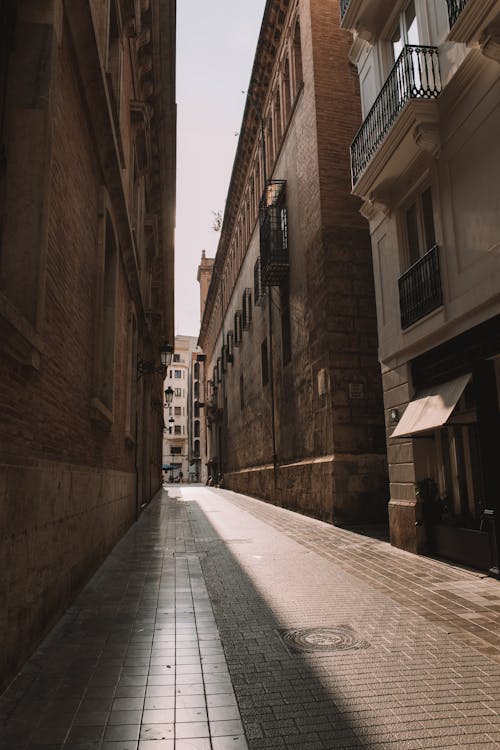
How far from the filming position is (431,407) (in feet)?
27.5

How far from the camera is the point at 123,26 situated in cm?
1048

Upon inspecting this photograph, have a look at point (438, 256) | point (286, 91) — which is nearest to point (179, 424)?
point (286, 91)

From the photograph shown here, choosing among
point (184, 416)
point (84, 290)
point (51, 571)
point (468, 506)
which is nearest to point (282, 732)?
point (51, 571)

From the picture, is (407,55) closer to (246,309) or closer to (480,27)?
(480,27)

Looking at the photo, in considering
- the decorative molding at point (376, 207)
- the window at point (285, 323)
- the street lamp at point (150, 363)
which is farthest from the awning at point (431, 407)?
the window at point (285, 323)

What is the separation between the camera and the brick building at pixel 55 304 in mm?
4074

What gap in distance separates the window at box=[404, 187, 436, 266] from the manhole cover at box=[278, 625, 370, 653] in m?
6.21

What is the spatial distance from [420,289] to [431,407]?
1923mm

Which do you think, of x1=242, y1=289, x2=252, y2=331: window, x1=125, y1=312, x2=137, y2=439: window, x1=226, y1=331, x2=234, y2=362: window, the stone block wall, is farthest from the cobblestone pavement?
x1=226, y1=331, x2=234, y2=362: window

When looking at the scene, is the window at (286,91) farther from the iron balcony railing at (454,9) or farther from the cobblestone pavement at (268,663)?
the cobblestone pavement at (268,663)

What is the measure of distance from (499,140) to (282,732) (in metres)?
6.84

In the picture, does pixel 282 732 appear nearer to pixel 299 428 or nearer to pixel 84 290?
pixel 84 290

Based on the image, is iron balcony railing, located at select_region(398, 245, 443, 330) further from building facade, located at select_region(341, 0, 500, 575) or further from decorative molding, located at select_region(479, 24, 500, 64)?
decorative molding, located at select_region(479, 24, 500, 64)

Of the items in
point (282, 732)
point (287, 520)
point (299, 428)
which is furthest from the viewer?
point (299, 428)
